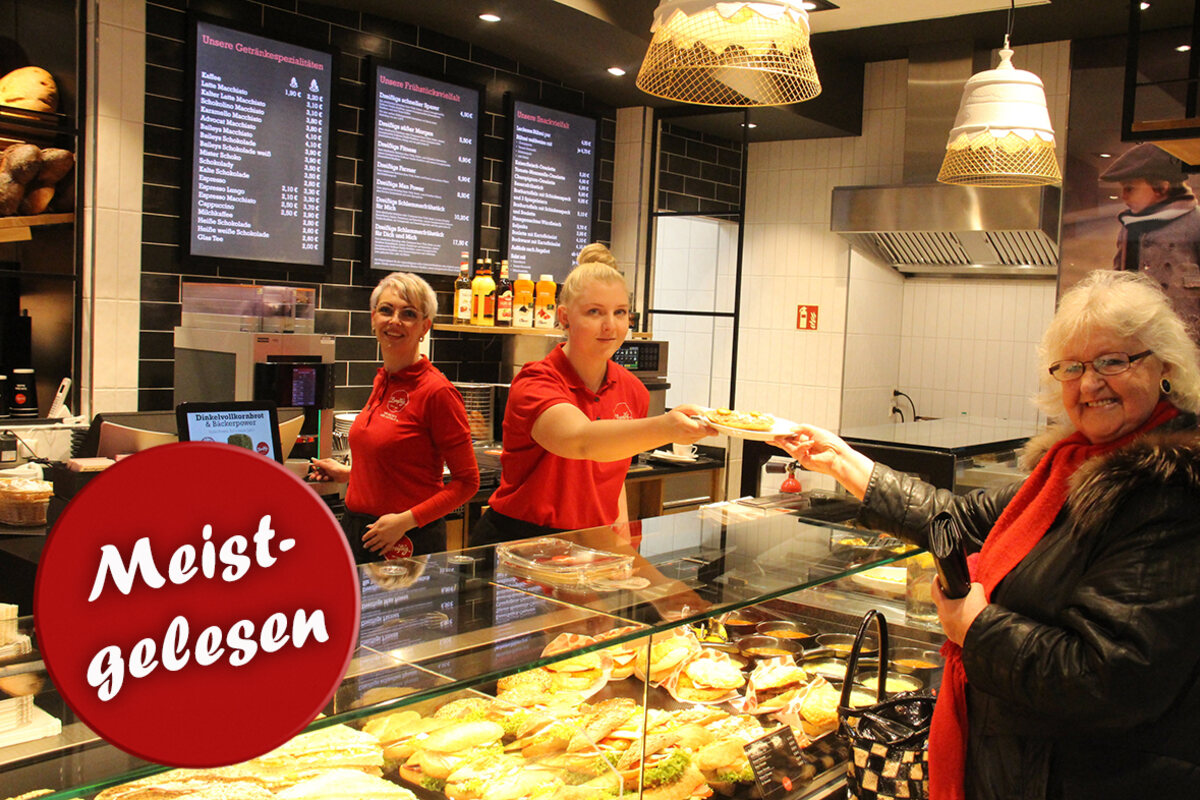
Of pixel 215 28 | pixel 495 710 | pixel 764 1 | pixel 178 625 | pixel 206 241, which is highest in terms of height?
pixel 215 28

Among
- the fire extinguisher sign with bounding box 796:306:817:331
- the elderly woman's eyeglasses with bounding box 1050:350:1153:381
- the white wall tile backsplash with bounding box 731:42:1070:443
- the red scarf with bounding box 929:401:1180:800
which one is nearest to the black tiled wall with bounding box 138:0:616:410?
the white wall tile backsplash with bounding box 731:42:1070:443

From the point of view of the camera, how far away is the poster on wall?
547cm

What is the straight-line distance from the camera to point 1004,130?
10.8 ft

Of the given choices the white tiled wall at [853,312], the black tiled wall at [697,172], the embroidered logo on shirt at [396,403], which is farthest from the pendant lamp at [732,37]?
the white tiled wall at [853,312]

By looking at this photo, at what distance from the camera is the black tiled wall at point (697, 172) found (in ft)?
21.5

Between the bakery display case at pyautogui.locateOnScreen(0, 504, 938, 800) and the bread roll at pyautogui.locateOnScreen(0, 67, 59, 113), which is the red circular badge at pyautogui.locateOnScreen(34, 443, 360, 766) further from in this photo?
the bread roll at pyautogui.locateOnScreen(0, 67, 59, 113)

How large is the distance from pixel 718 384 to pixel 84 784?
237 inches

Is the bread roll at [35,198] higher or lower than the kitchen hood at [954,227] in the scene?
lower

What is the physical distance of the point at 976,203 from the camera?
5.76 meters

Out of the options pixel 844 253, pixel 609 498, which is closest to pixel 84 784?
pixel 609 498

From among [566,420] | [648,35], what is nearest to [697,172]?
[648,35]

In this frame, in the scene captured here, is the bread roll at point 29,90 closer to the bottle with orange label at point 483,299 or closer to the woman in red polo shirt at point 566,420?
the bottle with orange label at point 483,299

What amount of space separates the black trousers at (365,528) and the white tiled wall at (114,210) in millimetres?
1525

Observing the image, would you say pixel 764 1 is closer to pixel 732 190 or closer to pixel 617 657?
pixel 617 657
